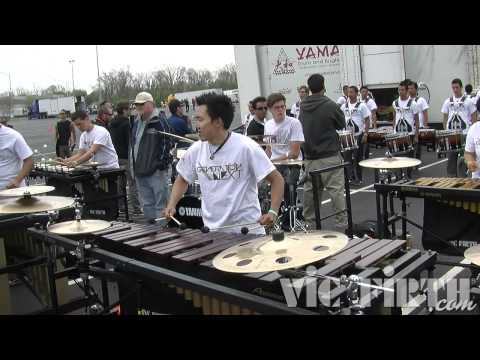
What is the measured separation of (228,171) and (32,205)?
1.81 metres

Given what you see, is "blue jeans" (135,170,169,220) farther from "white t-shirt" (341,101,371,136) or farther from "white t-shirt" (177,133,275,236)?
"white t-shirt" (341,101,371,136)

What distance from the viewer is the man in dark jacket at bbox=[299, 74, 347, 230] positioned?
6922 millimetres

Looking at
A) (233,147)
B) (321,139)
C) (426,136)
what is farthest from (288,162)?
(426,136)

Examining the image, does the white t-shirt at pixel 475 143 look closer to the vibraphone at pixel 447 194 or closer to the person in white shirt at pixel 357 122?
the vibraphone at pixel 447 194

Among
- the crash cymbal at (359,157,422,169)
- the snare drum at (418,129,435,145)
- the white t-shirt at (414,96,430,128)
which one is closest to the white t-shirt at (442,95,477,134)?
the snare drum at (418,129,435,145)

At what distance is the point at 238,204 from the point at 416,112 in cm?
736

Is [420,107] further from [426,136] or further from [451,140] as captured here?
[451,140]

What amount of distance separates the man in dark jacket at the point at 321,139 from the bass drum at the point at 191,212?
2.21 metres

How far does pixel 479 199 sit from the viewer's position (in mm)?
4684

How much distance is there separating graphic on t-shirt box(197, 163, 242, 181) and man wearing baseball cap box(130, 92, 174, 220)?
3.14 m

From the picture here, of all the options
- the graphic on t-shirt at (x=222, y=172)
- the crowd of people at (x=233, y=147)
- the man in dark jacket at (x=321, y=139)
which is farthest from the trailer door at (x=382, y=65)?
the graphic on t-shirt at (x=222, y=172)

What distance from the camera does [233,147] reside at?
3832mm

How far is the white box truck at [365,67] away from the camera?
44.3 ft

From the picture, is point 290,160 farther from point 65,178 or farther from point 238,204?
point 65,178
